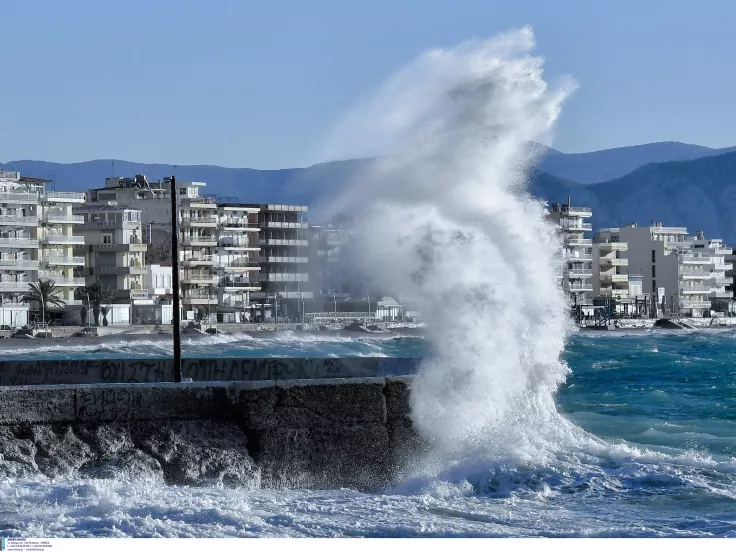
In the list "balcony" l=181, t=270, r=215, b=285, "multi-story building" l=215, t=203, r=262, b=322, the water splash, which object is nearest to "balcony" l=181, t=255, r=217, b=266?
"balcony" l=181, t=270, r=215, b=285

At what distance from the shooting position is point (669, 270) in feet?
526

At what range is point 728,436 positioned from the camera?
89.5 feet

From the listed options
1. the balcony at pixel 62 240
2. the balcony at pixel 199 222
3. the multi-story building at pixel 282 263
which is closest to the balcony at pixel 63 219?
the balcony at pixel 62 240

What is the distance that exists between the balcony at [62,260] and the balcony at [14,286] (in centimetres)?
315

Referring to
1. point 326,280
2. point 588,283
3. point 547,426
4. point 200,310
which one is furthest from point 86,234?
point 547,426

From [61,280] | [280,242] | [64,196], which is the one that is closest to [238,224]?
[280,242]

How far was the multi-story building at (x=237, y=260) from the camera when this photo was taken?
396 ft

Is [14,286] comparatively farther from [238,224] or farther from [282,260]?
[282,260]

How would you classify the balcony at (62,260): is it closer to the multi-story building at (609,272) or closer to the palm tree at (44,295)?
the palm tree at (44,295)

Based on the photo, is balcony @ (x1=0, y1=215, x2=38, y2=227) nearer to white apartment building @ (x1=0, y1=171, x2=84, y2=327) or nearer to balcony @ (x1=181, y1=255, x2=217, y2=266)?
white apartment building @ (x1=0, y1=171, x2=84, y2=327)

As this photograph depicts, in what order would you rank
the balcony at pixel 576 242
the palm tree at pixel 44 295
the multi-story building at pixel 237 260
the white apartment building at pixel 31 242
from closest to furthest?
the palm tree at pixel 44 295, the white apartment building at pixel 31 242, the multi-story building at pixel 237 260, the balcony at pixel 576 242

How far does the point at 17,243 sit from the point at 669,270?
8520 centimetres

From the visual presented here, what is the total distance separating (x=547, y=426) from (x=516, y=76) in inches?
240

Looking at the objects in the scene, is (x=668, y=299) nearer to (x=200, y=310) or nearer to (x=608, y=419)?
(x=200, y=310)
